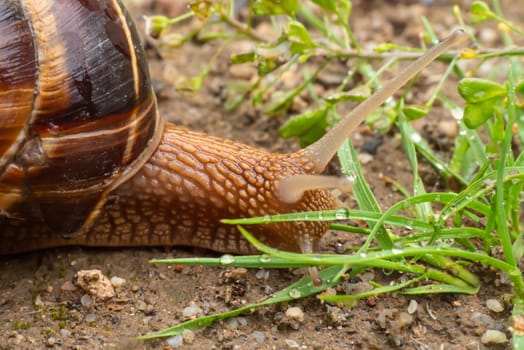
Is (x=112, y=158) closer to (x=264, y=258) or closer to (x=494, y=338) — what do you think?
(x=264, y=258)

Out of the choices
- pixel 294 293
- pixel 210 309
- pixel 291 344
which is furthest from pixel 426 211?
pixel 210 309

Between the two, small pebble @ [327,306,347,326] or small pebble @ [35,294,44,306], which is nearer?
small pebble @ [327,306,347,326]

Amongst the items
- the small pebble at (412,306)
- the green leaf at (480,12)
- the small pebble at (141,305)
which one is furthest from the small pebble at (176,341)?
the green leaf at (480,12)

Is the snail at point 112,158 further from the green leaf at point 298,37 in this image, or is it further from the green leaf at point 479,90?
the green leaf at point 298,37

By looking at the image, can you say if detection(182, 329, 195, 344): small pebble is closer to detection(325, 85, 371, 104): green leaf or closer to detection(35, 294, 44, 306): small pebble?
detection(35, 294, 44, 306): small pebble

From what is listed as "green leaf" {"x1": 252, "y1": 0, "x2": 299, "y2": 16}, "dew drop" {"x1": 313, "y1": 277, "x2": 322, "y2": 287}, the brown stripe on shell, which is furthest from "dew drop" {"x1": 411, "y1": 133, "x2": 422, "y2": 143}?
the brown stripe on shell
